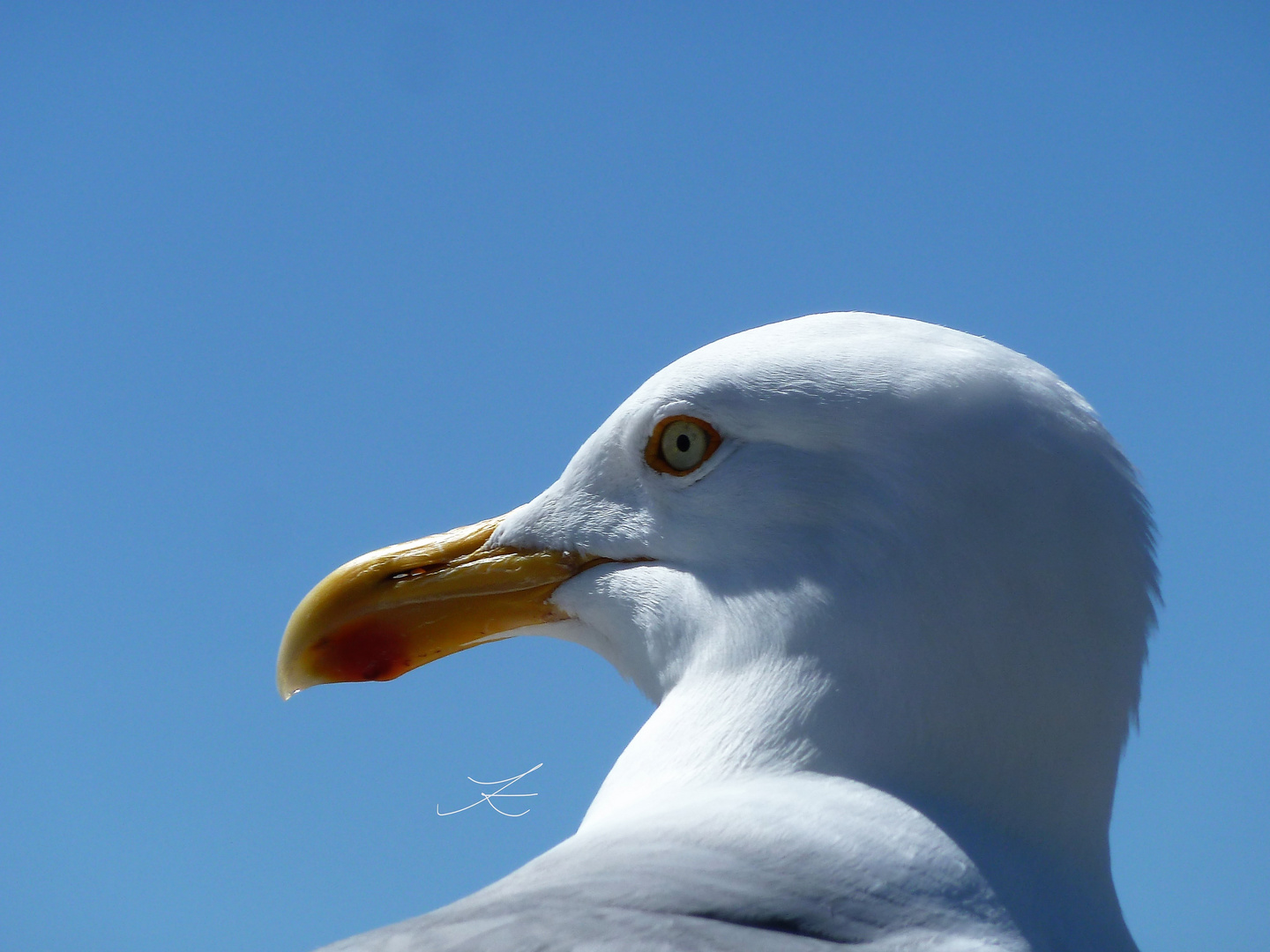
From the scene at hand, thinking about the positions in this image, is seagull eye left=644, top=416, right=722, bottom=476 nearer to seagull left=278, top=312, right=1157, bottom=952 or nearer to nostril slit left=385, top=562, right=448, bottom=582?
seagull left=278, top=312, right=1157, bottom=952

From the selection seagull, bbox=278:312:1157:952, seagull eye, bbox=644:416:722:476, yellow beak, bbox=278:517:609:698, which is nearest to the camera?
seagull, bbox=278:312:1157:952

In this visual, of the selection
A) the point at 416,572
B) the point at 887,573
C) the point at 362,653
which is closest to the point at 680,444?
the point at 887,573

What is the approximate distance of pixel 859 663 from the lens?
7.75 ft

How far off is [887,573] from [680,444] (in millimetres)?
640

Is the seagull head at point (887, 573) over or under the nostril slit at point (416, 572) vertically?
under

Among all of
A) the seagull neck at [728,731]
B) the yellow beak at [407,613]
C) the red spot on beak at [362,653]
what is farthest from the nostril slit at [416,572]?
the seagull neck at [728,731]

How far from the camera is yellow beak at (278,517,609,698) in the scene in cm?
315

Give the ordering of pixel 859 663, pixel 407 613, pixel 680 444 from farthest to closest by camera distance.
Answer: pixel 407 613 < pixel 680 444 < pixel 859 663

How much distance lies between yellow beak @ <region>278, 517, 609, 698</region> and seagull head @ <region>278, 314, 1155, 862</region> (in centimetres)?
28

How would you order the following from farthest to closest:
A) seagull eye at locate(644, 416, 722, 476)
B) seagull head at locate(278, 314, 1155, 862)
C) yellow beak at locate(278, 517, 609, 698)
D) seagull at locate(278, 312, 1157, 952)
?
1. yellow beak at locate(278, 517, 609, 698)
2. seagull eye at locate(644, 416, 722, 476)
3. seagull head at locate(278, 314, 1155, 862)
4. seagull at locate(278, 312, 1157, 952)

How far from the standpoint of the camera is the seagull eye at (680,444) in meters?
2.79

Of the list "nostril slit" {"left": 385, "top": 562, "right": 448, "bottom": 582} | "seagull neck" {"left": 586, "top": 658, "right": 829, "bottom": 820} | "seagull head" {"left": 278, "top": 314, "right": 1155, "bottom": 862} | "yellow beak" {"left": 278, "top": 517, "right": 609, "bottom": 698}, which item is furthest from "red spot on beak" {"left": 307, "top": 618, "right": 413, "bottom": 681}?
"seagull neck" {"left": 586, "top": 658, "right": 829, "bottom": 820}

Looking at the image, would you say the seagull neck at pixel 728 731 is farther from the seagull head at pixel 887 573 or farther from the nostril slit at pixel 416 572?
the nostril slit at pixel 416 572

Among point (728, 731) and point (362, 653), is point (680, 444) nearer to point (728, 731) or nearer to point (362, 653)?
point (728, 731)
